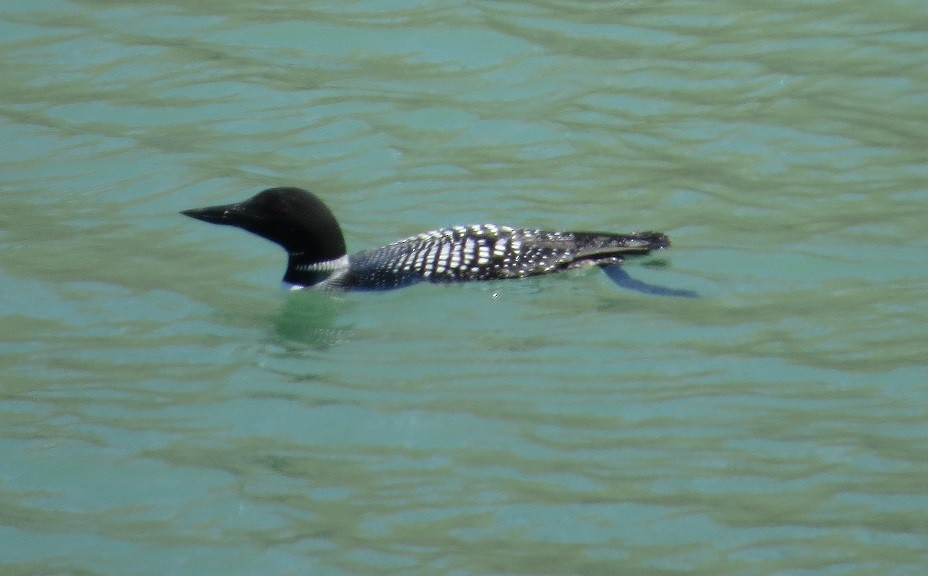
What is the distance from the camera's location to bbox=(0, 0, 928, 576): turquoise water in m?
4.64

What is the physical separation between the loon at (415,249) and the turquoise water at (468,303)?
0.10m

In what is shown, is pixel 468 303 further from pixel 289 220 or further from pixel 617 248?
pixel 289 220

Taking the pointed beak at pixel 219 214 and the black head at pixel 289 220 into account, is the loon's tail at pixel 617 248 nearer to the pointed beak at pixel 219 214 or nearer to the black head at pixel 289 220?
the black head at pixel 289 220

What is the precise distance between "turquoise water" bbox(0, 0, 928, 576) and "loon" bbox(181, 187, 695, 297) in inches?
4.0

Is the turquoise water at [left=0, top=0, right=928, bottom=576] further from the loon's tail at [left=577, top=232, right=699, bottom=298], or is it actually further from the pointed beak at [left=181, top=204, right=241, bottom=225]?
the pointed beak at [left=181, top=204, right=241, bottom=225]

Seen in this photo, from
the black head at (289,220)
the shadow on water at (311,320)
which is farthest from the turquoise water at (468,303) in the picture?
the black head at (289,220)

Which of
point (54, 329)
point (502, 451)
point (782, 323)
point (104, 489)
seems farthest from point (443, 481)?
point (54, 329)

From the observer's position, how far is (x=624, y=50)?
8.86 meters

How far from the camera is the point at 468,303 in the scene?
6.46m

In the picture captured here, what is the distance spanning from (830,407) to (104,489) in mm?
2317

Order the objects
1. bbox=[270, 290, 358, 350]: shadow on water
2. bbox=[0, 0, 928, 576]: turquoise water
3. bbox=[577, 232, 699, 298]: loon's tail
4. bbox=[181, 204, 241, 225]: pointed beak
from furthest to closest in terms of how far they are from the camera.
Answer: bbox=[181, 204, 241, 225]: pointed beak → bbox=[577, 232, 699, 298]: loon's tail → bbox=[270, 290, 358, 350]: shadow on water → bbox=[0, 0, 928, 576]: turquoise water

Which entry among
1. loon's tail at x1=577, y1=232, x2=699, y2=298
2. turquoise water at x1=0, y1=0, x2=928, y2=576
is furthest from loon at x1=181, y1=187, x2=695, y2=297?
turquoise water at x1=0, y1=0, x2=928, y2=576

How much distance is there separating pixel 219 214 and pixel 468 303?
117 centimetres

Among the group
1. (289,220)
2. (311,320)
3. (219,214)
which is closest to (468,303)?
(311,320)
